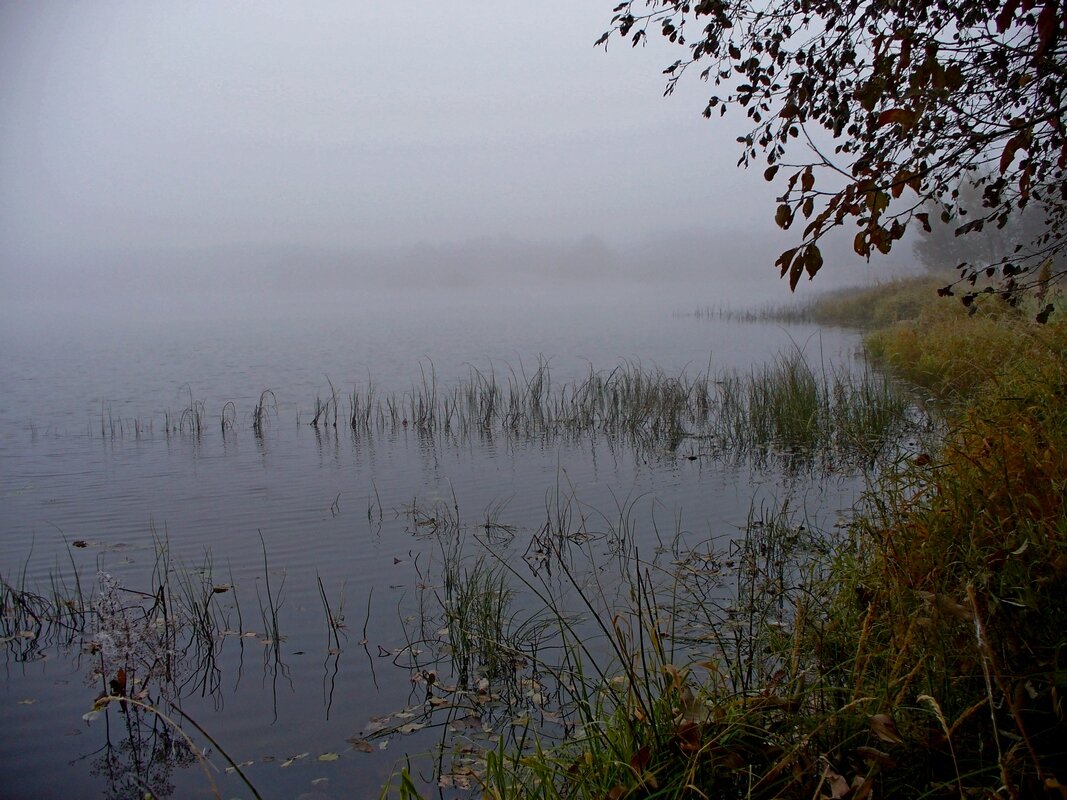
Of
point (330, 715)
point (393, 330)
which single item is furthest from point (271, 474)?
point (393, 330)

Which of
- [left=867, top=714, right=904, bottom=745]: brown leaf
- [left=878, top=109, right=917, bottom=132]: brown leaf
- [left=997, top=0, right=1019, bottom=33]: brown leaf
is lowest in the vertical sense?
[left=867, top=714, right=904, bottom=745]: brown leaf

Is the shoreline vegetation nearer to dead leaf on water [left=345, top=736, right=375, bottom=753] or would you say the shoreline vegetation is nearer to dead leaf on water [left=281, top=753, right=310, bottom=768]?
dead leaf on water [left=345, top=736, right=375, bottom=753]

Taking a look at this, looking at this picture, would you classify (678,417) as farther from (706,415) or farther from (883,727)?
(883,727)

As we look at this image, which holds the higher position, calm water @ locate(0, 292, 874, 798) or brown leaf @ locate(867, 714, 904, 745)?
brown leaf @ locate(867, 714, 904, 745)

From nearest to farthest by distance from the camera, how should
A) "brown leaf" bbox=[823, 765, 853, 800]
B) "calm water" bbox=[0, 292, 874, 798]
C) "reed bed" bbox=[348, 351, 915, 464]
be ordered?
"brown leaf" bbox=[823, 765, 853, 800]
"calm water" bbox=[0, 292, 874, 798]
"reed bed" bbox=[348, 351, 915, 464]

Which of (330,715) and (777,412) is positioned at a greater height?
(777,412)

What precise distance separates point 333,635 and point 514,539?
2214 millimetres

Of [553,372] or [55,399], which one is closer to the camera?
[55,399]

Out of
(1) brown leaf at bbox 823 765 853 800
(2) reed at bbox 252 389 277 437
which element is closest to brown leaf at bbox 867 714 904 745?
(1) brown leaf at bbox 823 765 853 800

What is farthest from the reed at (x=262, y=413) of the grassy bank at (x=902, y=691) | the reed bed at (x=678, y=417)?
the grassy bank at (x=902, y=691)

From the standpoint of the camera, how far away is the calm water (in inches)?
153

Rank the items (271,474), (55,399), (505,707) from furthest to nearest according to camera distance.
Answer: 1. (55,399)
2. (271,474)
3. (505,707)

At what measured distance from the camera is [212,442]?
1228 cm

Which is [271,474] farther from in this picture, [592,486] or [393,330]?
[393,330]
